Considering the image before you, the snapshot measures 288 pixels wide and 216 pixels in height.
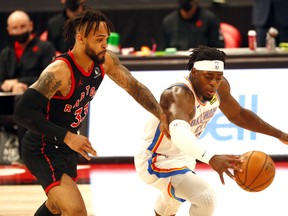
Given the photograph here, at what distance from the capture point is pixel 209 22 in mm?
10781

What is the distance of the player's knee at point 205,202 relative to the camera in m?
5.88

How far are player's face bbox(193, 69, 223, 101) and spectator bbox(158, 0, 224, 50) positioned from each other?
14.9 ft

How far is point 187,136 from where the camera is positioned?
576cm

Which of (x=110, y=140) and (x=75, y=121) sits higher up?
(x=75, y=121)

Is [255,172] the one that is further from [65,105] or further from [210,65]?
[65,105]

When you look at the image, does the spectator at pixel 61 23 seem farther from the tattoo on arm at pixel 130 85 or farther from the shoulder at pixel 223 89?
the tattoo on arm at pixel 130 85

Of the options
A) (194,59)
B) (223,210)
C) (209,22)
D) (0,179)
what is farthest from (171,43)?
(194,59)

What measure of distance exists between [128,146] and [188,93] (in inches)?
154

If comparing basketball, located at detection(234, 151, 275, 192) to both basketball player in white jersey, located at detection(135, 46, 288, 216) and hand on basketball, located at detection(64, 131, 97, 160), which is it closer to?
basketball player in white jersey, located at detection(135, 46, 288, 216)

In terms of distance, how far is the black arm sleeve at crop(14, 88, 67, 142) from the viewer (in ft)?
18.1

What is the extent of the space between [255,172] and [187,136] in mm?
535

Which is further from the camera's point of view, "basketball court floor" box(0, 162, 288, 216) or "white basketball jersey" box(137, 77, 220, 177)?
"basketball court floor" box(0, 162, 288, 216)

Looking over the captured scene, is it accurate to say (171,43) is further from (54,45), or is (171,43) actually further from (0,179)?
(0,179)

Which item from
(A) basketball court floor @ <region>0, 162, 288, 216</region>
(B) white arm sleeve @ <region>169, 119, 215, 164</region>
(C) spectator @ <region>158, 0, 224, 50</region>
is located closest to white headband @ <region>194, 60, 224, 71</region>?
(B) white arm sleeve @ <region>169, 119, 215, 164</region>
